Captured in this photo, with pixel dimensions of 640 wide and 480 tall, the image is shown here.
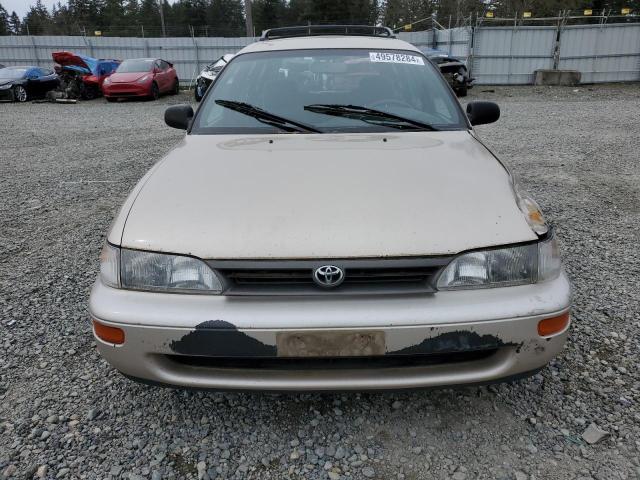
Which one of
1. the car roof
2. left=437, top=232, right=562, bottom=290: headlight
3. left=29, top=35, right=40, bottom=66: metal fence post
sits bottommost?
left=437, top=232, right=562, bottom=290: headlight

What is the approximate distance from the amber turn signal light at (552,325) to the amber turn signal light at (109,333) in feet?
4.83

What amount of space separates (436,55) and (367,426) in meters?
16.5

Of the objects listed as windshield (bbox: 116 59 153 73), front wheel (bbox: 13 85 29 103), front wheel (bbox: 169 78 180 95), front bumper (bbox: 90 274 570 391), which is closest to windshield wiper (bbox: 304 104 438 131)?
front bumper (bbox: 90 274 570 391)

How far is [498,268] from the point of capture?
6.06ft

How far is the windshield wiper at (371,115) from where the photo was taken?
2857 mm

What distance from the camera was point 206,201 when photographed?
2059 millimetres

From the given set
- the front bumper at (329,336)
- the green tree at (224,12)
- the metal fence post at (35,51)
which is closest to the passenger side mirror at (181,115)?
the front bumper at (329,336)

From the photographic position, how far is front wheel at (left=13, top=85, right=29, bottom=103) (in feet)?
55.0

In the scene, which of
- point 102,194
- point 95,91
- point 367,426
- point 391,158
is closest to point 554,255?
point 391,158

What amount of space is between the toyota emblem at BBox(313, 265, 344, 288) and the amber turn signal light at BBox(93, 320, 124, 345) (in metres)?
0.72

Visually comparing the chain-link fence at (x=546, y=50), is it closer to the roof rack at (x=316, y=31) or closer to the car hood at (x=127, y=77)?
the car hood at (x=127, y=77)

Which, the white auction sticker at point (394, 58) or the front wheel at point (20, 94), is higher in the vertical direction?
the white auction sticker at point (394, 58)

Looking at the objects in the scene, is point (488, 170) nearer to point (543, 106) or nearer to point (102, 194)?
point (102, 194)

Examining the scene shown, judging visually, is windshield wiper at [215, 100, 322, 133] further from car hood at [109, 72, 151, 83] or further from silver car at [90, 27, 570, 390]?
car hood at [109, 72, 151, 83]
